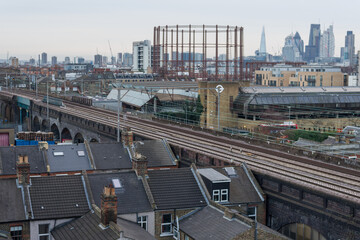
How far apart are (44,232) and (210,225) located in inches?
330

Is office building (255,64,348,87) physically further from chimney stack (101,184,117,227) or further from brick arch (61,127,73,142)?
chimney stack (101,184,117,227)

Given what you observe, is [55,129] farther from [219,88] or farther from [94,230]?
[94,230]

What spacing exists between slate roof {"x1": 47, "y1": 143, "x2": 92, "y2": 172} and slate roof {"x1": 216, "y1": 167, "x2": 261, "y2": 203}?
41.1 ft

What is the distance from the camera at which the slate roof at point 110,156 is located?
42062mm

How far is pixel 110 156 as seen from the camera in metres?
42.9

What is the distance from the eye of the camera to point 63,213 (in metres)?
28.4

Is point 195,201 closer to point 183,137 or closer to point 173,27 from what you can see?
point 183,137

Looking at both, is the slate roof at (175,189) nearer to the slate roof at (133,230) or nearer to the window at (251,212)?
the slate roof at (133,230)

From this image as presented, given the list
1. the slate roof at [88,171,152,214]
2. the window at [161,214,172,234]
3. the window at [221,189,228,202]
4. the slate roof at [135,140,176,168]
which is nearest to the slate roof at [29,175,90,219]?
the slate roof at [88,171,152,214]

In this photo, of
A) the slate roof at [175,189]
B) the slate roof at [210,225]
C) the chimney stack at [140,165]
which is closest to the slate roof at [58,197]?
the chimney stack at [140,165]

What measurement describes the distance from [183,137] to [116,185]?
26293 millimetres

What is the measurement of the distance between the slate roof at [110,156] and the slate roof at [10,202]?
1235 cm

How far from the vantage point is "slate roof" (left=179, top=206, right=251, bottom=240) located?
2581cm

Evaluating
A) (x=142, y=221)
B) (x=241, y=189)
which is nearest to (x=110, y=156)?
(x=241, y=189)
